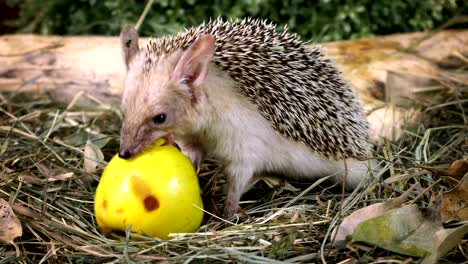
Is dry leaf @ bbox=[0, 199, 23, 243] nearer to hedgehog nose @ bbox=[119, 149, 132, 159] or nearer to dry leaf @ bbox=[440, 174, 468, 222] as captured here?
hedgehog nose @ bbox=[119, 149, 132, 159]

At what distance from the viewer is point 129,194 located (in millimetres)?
3248

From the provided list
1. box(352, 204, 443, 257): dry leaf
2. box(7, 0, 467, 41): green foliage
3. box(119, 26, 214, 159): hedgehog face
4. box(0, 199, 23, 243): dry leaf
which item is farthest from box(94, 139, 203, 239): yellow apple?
box(7, 0, 467, 41): green foliage

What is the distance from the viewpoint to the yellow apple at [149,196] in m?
3.25

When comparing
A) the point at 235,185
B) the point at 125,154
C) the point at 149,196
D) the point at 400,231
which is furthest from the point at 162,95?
the point at 400,231

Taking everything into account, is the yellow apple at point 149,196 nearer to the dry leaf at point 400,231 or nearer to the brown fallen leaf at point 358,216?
the brown fallen leaf at point 358,216

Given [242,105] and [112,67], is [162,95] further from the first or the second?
[112,67]

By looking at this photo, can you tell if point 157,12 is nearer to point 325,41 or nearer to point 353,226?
point 325,41

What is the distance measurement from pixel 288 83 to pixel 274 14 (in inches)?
100

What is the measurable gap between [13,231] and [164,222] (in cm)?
79

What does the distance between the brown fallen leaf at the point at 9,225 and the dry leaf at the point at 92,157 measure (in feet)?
2.75

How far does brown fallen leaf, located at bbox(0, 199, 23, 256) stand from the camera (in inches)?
127

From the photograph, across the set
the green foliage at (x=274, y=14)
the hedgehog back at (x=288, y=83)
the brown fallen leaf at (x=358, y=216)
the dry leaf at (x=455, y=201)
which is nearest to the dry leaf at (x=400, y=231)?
the brown fallen leaf at (x=358, y=216)

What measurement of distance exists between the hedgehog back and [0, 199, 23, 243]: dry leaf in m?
1.14

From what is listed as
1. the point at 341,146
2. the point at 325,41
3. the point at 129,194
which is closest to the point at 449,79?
the point at 325,41
